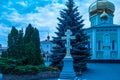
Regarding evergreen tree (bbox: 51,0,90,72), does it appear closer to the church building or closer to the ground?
the ground

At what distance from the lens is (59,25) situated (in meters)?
23.9

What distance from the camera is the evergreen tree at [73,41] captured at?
2262 cm

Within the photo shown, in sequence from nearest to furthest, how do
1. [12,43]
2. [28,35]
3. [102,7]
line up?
[12,43], [28,35], [102,7]

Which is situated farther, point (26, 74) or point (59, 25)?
point (59, 25)

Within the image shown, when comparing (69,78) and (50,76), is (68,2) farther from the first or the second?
(69,78)

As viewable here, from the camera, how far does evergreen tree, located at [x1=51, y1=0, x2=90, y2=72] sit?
2262 centimetres

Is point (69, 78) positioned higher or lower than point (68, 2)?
lower

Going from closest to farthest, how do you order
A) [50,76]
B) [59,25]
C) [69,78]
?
[69,78], [50,76], [59,25]

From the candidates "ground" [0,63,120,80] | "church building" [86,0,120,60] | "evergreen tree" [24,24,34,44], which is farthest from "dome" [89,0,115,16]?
"evergreen tree" [24,24,34,44]

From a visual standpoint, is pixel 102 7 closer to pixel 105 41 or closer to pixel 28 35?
pixel 105 41

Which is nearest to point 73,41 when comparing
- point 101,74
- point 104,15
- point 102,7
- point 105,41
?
point 101,74

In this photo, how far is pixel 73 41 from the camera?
23.1 metres

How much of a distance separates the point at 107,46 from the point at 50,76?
3167 centimetres

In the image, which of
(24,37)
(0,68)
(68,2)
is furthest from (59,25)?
(0,68)
